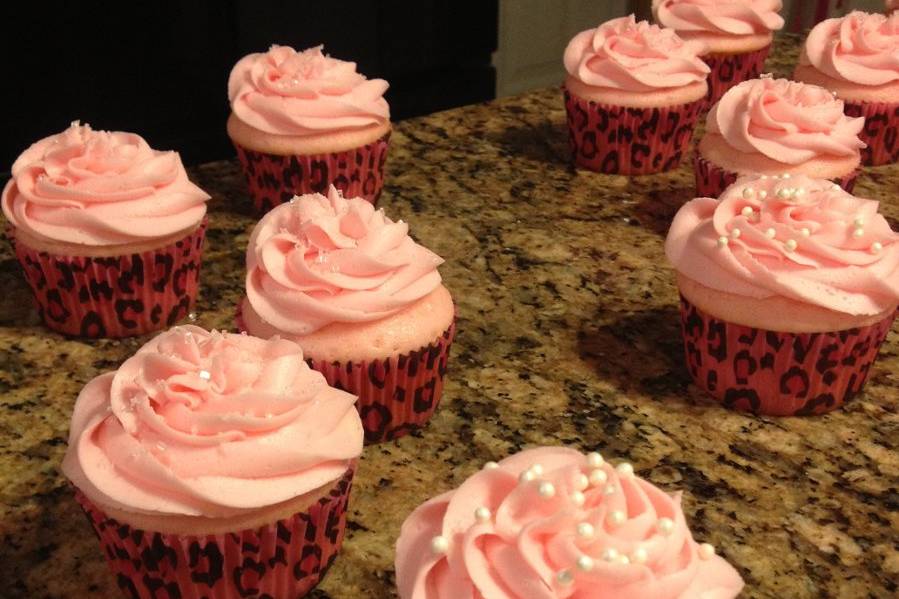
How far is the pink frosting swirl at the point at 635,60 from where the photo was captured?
2492mm

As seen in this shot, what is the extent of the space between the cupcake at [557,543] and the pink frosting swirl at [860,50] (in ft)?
5.76

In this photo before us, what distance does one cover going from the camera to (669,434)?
1689mm

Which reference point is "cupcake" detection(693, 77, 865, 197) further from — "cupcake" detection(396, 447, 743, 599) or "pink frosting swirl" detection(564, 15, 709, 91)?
"cupcake" detection(396, 447, 743, 599)

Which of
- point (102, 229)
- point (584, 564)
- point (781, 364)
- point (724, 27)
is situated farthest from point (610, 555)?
point (724, 27)

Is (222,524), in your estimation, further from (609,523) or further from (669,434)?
(669,434)

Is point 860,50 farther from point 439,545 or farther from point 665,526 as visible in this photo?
point 439,545

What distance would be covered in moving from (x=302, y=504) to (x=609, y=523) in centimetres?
43

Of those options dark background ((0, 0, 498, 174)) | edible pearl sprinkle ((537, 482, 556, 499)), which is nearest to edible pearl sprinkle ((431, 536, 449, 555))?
edible pearl sprinkle ((537, 482, 556, 499))

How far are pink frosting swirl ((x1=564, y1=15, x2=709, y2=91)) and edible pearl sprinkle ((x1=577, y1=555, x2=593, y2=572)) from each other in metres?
1.66

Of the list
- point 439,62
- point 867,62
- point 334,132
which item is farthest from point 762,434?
point 439,62

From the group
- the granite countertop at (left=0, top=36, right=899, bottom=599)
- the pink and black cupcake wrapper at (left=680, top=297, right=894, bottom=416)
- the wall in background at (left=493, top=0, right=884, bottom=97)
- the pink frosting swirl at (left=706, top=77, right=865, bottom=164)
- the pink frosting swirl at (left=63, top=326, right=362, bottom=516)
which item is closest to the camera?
the pink frosting swirl at (left=63, top=326, right=362, bottom=516)

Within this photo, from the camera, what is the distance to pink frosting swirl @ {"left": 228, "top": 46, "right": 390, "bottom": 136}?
2.25 meters

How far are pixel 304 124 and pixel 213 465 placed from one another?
1124mm

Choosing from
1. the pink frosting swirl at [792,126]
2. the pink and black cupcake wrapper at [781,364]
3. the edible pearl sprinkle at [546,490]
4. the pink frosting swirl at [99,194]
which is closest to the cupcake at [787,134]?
the pink frosting swirl at [792,126]
